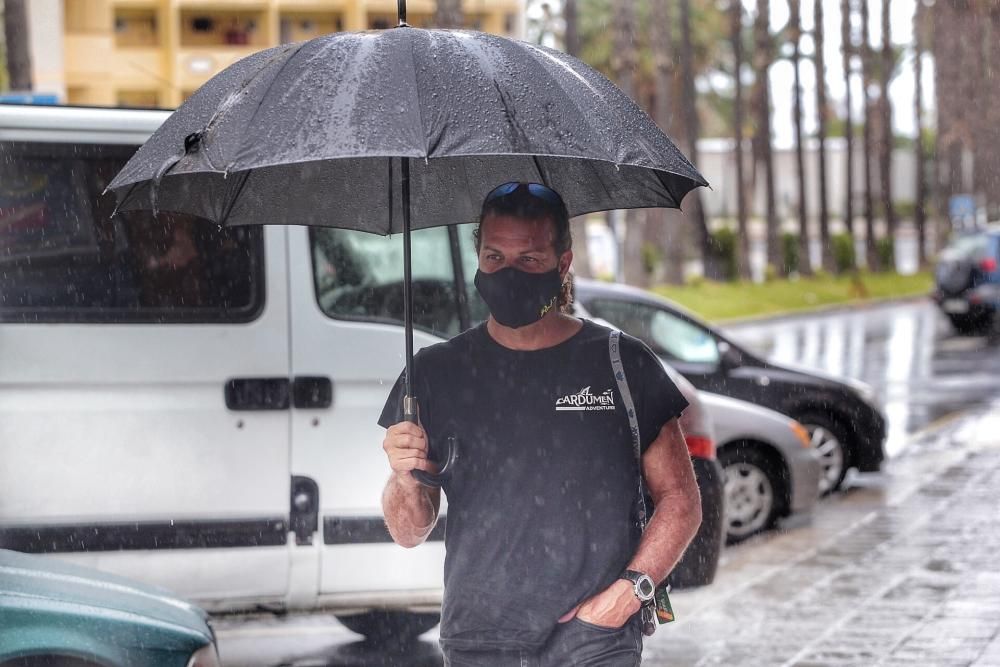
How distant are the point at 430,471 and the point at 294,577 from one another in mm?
2980

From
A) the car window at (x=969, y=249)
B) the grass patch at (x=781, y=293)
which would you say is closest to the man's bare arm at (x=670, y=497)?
the car window at (x=969, y=249)

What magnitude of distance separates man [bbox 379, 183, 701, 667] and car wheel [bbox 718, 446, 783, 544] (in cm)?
643

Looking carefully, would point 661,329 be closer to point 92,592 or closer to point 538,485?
point 92,592

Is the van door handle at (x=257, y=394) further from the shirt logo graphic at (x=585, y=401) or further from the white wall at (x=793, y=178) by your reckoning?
the white wall at (x=793, y=178)

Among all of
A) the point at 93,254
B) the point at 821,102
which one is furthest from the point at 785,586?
the point at 821,102

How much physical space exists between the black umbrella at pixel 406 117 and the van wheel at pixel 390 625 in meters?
3.56

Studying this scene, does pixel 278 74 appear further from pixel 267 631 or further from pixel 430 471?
pixel 267 631

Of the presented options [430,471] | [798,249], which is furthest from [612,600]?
[798,249]

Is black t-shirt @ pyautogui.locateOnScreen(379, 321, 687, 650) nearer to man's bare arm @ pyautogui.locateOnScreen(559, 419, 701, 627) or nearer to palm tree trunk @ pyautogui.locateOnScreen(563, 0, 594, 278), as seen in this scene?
man's bare arm @ pyautogui.locateOnScreen(559, 419, 701, 627)

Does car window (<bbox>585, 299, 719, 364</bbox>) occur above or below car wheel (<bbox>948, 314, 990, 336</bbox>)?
above

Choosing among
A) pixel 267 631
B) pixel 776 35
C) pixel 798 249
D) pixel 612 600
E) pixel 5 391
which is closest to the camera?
pixel 612 600

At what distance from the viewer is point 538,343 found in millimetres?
3326

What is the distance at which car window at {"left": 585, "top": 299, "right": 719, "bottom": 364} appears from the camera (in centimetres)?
1012

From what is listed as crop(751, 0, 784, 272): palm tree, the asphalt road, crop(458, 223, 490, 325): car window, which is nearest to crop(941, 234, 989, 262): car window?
the asphalt road
